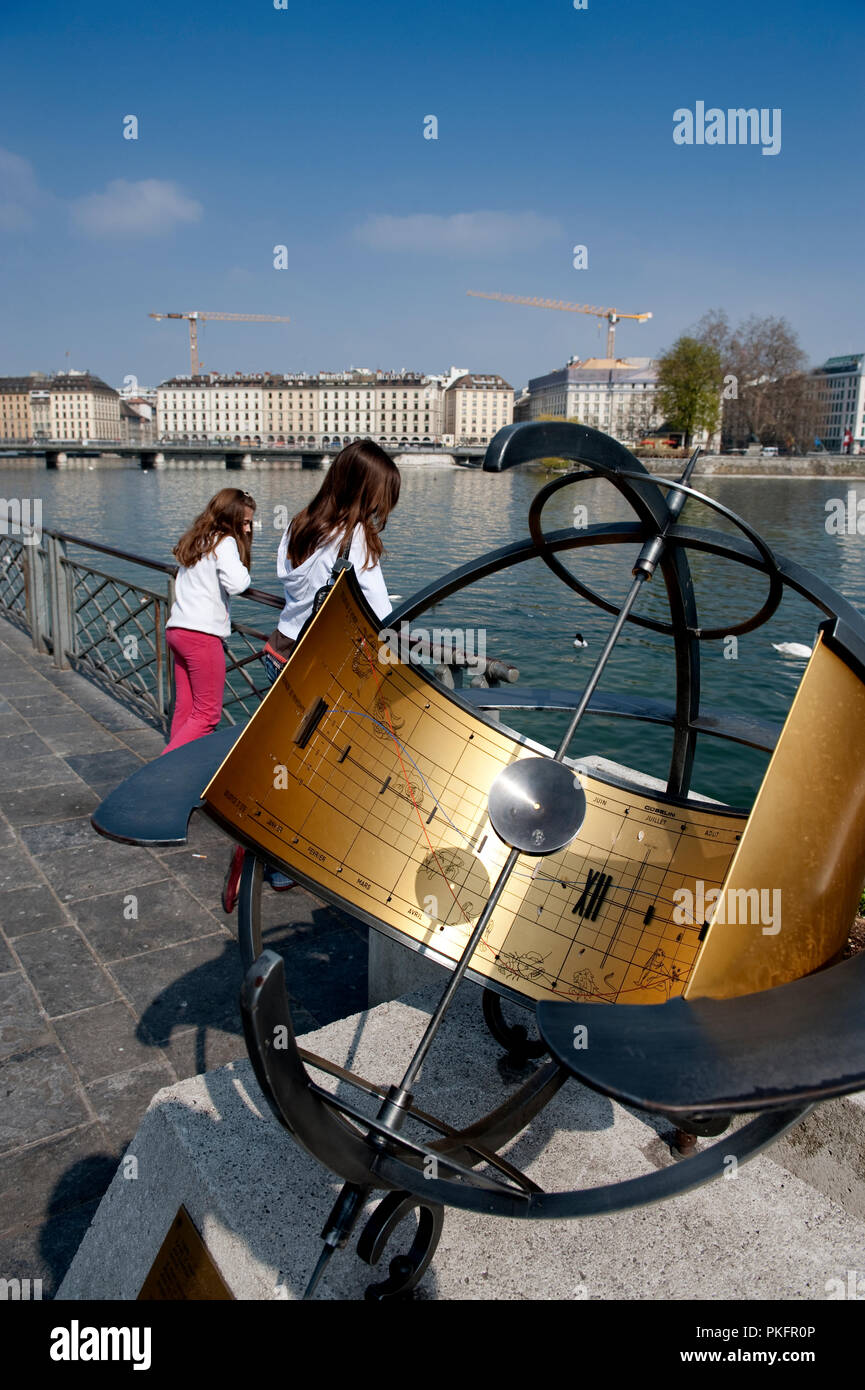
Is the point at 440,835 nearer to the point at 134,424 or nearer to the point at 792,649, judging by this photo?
the point at 792,649

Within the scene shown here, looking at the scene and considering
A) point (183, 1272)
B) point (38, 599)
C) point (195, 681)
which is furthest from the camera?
point (38, 599)

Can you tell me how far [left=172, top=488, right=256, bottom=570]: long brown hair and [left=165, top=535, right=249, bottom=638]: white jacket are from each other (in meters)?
0.03

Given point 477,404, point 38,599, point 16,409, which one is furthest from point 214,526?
point 16,409

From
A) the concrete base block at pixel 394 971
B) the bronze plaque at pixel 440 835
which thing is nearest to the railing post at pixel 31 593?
the concrete base block at pixel 394 971

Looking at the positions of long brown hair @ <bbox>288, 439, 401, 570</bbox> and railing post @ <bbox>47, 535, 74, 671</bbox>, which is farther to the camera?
railing post @ <bbox>47, 535, 74, 671</bbox>

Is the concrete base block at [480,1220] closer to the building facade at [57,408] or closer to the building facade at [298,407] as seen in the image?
the building facade at [298,407]

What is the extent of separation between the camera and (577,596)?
1844 centimetres

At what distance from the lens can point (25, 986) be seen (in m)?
3.16

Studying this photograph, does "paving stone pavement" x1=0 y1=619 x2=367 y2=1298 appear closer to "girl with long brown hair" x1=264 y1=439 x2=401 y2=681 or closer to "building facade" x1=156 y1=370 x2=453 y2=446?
"girl with long brown hair" x1=264 y1=439 x2=401 y2=681

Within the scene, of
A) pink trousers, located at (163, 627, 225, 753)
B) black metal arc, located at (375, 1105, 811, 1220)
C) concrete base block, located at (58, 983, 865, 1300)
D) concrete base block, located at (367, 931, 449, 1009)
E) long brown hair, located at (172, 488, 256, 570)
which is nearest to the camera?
black metal arc, located at (375, 1105, 811, 1220)

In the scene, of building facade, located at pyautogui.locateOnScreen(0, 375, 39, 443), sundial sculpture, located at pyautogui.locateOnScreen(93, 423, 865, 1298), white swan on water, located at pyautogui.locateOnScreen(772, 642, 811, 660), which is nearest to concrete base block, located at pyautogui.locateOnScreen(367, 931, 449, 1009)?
sundial sculpture, located at pyautogui.locateOnScreen(93, 423, 865, 1298)

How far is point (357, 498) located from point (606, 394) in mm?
123483

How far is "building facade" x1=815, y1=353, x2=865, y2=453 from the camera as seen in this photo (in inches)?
4141
